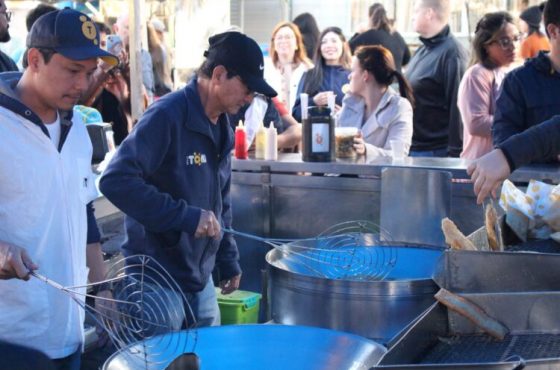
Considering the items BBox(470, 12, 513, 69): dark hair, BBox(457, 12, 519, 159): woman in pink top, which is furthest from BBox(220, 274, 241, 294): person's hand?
BBox(470, 12, 513, 69): dark hair

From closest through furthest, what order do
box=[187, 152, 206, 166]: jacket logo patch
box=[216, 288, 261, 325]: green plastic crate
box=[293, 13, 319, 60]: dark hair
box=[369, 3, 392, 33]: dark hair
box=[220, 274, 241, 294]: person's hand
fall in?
box=[187, 152, 206, 166]: jacket logo patch, box=[220, 274, 241, 294]: person's hand, box=[216, 288, 261, 325]: green plastic crate, box=[369, 3, 392, 33]: dark hair, box=[293, 13, 319, 60]: dark hair

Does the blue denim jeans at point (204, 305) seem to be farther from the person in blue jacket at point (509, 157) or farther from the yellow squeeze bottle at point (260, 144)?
the yellow squeeze bottle at point (260, 144)

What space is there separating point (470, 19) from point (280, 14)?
314cm

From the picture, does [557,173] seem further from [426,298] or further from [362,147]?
[426,298]

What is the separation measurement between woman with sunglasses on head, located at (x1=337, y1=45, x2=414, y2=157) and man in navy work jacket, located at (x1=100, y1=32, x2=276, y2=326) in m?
2.19

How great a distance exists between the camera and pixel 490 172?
99.6 inches

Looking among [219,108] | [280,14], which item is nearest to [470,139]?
[219,108]

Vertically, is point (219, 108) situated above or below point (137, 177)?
above

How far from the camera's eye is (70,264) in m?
2.45

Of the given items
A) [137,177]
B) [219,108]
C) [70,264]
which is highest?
[219,108]

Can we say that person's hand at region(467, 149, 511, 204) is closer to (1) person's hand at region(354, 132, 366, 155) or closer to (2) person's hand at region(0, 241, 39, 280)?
(2) person's hand at region(0, 241, 39, 280)

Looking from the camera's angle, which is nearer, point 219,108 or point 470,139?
point 219,108

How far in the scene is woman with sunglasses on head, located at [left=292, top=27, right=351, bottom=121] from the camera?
6.86 m

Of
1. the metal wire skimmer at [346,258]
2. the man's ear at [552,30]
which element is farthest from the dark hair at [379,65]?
the metal wire skimmer at [346,258]
